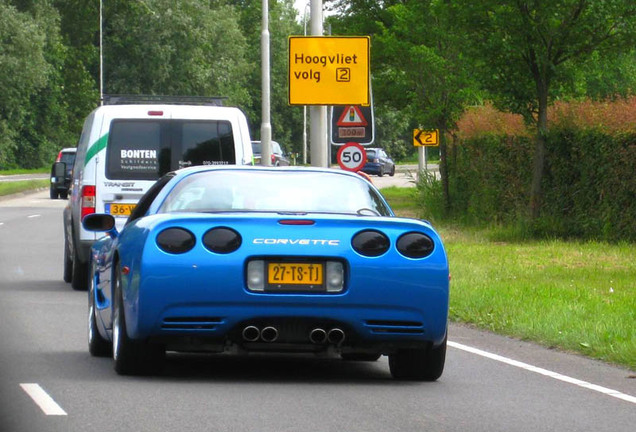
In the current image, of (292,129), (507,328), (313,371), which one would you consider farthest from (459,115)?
(292,129)

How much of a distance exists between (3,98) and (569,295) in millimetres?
66032

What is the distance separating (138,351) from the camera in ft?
30.8

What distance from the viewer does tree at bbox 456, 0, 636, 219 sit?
80.8 feet

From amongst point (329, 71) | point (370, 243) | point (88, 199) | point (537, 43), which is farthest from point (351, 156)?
point (370, 243)

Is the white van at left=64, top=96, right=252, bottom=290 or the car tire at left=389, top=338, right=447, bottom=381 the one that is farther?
the white van at left=64, top=96, right=252, bottom=290

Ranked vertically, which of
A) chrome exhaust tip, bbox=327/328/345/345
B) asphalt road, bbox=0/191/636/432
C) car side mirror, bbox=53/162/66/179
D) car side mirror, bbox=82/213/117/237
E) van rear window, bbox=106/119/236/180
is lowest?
asphalt road, bbox=0/191/636/432

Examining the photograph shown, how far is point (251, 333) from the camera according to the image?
909 centimetres

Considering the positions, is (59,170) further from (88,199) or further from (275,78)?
(275,78)

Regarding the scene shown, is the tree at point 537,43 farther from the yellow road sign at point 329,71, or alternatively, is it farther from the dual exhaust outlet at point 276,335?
the dual exhaust outlet at point 276,335

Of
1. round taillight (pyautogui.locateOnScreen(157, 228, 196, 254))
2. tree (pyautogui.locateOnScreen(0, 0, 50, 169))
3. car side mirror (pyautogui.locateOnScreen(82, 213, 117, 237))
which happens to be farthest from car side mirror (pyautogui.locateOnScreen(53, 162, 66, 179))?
tree (pyautogui.locateOnScreen(0, 0, 50, 169))

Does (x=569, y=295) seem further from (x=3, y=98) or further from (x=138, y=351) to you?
(x=3, y=98)

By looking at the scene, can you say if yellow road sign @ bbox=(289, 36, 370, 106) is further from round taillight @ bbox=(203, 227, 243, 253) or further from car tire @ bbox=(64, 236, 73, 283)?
round taillight @ bbox=(203, 227, 243, 253)

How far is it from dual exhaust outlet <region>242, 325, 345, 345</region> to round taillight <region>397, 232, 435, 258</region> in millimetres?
605

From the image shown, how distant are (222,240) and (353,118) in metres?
15.7
